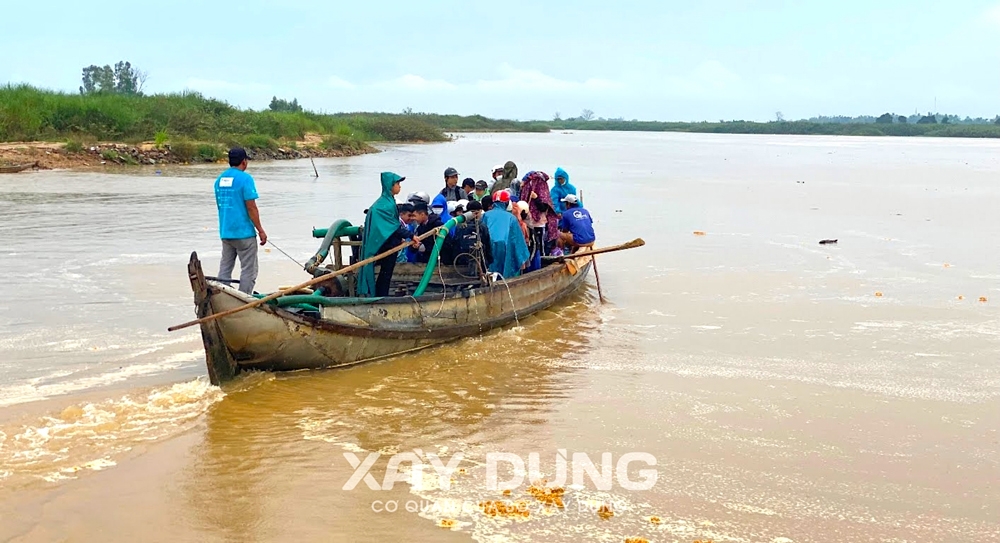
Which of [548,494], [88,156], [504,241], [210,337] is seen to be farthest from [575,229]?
[88,156]

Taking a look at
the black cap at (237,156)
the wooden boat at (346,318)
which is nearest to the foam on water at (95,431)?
the wooden boat at (346,318)

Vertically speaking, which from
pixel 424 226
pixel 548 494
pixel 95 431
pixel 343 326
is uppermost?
pixel 424 226

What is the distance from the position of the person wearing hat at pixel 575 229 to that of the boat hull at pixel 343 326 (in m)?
1.96

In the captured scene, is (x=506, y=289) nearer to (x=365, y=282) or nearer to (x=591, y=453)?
(x=365, y=282)

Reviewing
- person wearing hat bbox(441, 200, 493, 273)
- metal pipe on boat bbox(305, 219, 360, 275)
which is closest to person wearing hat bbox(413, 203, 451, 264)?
person wearing hat bbox(441, 200, 493, 273)

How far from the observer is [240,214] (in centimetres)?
748

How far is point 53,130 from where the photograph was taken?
3045cm

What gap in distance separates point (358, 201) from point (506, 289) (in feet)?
44.6

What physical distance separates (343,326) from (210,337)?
1.09 meters

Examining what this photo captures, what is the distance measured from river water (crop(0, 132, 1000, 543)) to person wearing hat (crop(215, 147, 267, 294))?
0.87m

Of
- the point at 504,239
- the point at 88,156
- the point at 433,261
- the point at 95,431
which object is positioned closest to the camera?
the point at 95,431

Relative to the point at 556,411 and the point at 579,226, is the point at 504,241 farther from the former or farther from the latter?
the point at 556,411

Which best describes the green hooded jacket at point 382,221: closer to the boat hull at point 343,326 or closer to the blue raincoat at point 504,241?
the boat hull at point 343,326

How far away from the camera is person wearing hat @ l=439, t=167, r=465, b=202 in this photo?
11023 millimetres
